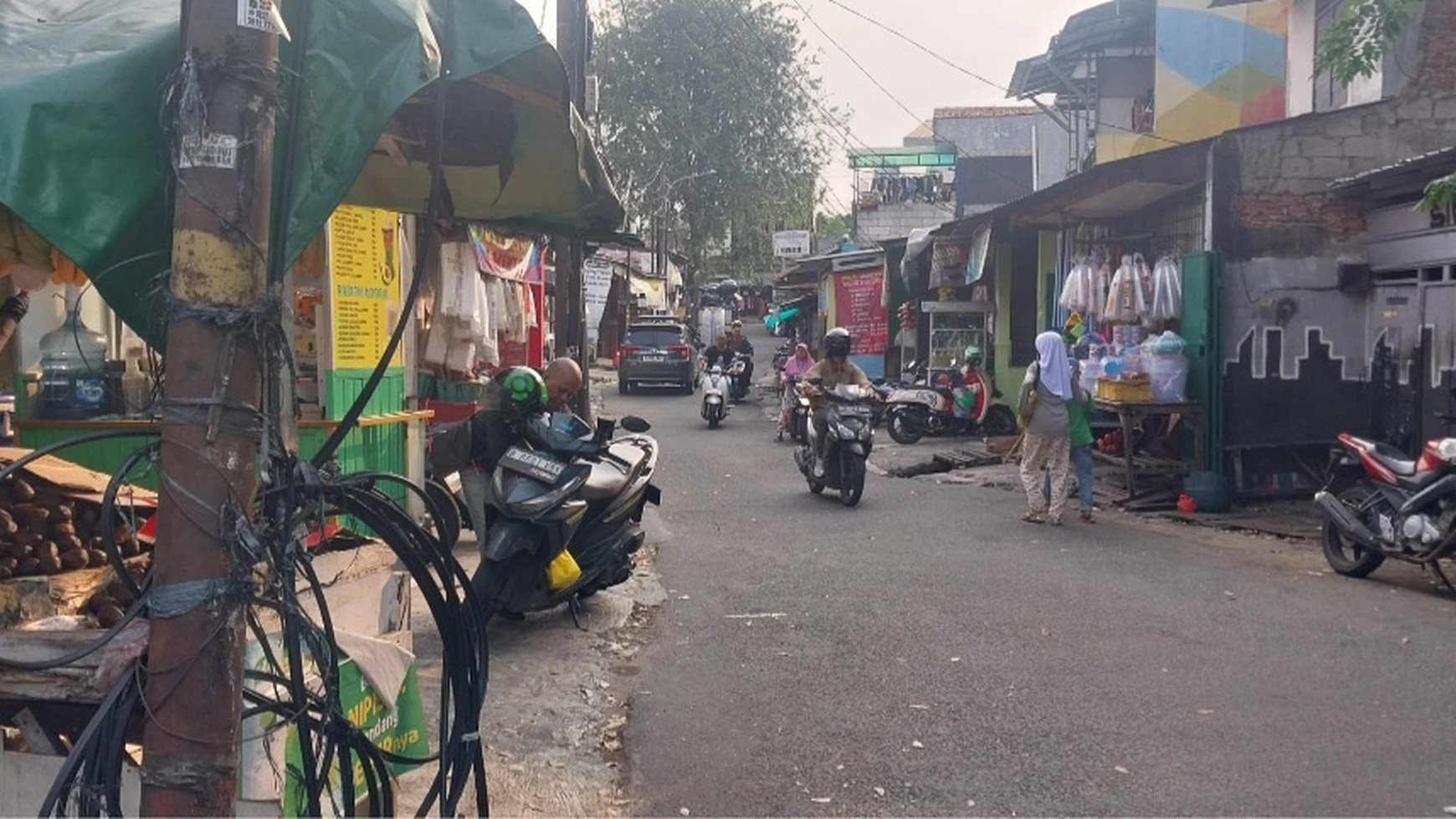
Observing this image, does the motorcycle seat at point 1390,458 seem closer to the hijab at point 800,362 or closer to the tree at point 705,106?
the hijab at point 800,362

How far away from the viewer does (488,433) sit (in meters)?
7.73

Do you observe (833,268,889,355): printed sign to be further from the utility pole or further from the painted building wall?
the utility pole

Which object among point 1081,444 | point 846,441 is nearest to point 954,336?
point 846,441

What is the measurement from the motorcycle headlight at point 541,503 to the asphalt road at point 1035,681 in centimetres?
99

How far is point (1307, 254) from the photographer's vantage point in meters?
13.4

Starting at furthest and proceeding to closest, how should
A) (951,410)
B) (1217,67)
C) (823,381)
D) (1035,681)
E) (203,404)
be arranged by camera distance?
1. (951,410)
2. (1217,67)
3. (823,381)
4. (1035,681)
5. (203,404)

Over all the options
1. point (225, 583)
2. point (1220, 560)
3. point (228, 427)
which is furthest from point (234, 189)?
point (1220, 560)

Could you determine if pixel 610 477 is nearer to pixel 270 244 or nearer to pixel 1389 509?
pixel 270 244

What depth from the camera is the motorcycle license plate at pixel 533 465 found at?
7.03 metres

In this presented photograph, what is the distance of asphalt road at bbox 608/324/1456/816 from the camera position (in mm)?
5180

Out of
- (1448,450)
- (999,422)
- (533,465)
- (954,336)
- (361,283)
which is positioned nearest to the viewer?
(533,465)

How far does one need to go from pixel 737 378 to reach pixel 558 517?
22587mm

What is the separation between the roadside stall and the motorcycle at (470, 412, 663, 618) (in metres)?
1.96

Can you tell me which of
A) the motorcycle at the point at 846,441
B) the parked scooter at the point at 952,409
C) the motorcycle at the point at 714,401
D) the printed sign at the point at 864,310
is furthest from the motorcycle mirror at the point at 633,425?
the printed sign at the point at 864,310
